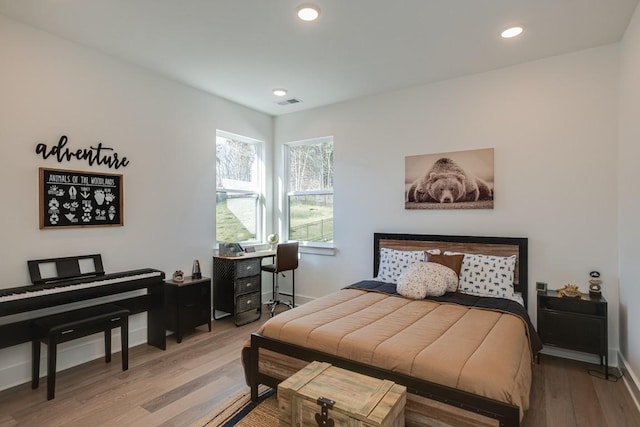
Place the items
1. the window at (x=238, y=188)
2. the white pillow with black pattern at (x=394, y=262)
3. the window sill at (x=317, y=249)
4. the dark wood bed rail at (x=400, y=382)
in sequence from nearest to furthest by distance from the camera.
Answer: the dark wood bed rail at (x=400, y=382) → the white pillow with black pattern at (x=394, y=262) → the window at (x=238, y=188) → the window sill at (x=317, y=249)

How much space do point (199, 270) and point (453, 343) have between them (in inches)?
113

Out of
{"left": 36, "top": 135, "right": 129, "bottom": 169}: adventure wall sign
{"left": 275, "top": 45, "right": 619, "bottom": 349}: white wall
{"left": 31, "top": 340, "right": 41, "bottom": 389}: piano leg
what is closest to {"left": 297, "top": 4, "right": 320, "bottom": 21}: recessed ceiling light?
{"left": 275, "top": 45, "right": 619, "bottom": 349}: white wall

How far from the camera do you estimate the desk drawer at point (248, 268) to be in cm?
412

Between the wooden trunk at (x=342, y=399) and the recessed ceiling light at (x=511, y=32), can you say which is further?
the recessed ceiling light at (x=511, y=32)

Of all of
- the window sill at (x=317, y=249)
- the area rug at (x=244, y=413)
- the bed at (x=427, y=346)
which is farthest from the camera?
the window sill at (x=317, y=249)

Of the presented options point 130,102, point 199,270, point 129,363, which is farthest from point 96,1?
point 129,363

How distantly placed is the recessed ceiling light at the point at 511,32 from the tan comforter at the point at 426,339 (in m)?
2.22

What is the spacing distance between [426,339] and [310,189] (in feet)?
10.3

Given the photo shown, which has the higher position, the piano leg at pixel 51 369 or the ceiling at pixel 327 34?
the ceiling at pixel 327 34

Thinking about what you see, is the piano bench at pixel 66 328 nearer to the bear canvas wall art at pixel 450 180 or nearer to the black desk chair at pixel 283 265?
the black desk chair at pixel 283 265

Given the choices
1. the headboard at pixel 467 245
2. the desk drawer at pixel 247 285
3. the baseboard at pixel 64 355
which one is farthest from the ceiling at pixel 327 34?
the baseboard at pixel 64 355

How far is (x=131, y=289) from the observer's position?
10.3 ft

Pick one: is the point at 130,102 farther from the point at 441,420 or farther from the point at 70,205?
the point at 441,420

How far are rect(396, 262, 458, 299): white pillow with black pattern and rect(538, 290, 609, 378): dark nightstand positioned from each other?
0.77 m
